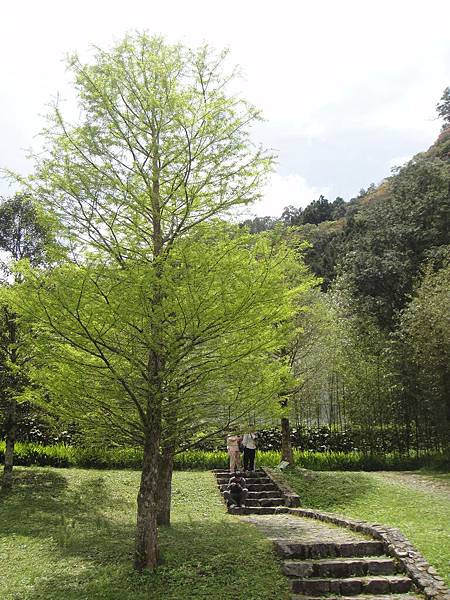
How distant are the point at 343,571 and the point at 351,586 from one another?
0.98 feet

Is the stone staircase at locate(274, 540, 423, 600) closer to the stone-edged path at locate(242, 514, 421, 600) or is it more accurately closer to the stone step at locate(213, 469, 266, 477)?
the stone-edged path at locate(242, 514, 421, 600)

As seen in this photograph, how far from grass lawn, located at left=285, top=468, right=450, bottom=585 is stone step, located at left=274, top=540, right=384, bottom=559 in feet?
2.06

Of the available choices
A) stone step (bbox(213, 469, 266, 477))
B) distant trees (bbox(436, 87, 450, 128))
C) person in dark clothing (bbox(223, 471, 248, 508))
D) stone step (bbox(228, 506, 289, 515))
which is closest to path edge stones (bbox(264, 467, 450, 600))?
stone step (bbox(228, 506, 289, 515))

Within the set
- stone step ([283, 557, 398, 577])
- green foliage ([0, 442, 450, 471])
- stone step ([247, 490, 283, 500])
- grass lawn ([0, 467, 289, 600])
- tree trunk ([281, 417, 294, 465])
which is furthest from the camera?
green foliage ([0, 442, 450, 471])

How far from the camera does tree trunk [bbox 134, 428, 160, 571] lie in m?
5.74

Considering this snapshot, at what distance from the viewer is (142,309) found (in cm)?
541

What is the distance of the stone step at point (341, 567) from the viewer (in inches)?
237

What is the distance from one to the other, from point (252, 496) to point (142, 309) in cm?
731

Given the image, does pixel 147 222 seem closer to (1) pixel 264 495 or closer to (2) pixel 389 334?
(1) pixel 264 495

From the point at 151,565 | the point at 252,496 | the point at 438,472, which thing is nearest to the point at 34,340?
the point at 151,565

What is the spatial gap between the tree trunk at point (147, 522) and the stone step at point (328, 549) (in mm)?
1681

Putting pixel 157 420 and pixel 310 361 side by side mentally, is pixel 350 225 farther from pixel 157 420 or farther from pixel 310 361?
pixel 157 420

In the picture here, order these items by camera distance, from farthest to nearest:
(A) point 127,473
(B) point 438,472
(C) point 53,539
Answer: (B) point 438,472 → (A) point 127,473 → (C) point 53,539

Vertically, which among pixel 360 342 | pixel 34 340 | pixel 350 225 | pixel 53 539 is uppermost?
pixel 350 225
